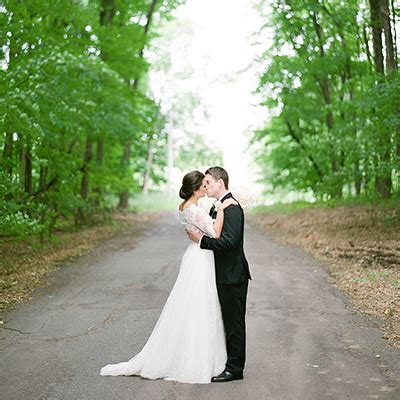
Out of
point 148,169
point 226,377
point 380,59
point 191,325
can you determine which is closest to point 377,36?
point 380,59

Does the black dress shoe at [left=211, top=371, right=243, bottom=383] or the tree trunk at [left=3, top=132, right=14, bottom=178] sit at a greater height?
the tree trunk at [left=3, top=132, right=14, bottom=178]

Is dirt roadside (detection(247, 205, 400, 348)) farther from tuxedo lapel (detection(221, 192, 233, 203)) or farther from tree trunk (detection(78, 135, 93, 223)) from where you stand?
tree trunk (detection(78, 135, 93, 223))

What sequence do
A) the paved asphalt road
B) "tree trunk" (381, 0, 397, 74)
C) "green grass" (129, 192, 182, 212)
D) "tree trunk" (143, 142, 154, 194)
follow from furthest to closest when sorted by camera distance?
"tree trunk" (143, 142, 154, 194)
"green grass" (129, 192, 182, 212)
"tree trunk" (381, 0, 397, 74)
the paved asphalt road

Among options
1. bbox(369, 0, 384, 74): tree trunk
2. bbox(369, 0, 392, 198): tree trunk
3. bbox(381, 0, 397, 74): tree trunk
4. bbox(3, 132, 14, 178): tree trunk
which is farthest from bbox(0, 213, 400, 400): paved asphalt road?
bbox(369, 0, 384, 74): tree trunk

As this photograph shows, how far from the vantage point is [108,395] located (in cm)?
500

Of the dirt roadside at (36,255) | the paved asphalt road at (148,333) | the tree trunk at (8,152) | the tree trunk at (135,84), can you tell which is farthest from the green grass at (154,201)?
the paved asphalt road at (148,333)

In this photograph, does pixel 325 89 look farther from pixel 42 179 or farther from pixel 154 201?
pixel 154 201

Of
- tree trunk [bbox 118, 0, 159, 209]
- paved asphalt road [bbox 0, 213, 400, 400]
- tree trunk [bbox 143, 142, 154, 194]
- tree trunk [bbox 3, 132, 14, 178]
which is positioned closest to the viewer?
paved asphalt road [bbox 0, 213, 400, 400]

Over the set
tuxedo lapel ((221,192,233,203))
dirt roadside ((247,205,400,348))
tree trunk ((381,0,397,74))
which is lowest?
dirt roadside ((247,205,400,348))

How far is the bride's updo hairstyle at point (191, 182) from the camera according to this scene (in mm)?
5504

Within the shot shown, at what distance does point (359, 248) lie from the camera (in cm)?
1338

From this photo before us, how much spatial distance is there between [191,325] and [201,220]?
1.03 meters

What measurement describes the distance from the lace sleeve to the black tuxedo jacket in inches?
2.8

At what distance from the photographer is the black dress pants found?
5488 mm
